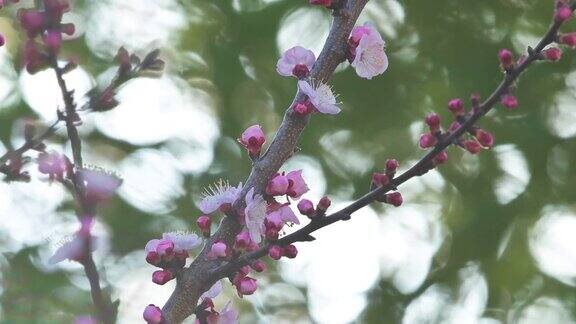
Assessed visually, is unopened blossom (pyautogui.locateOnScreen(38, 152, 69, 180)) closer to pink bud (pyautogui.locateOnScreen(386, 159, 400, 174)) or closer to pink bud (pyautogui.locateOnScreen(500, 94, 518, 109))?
pink bud (pyautogui.locateOnScreen(386, 159, 400, 174))

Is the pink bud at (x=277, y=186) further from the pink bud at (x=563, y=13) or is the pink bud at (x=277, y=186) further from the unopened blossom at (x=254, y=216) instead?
the pink bud at (x=563, y=13)

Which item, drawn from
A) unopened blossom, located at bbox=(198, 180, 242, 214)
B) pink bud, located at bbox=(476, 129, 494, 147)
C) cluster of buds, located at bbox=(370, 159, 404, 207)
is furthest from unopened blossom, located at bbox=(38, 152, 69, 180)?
pink bud, located at bbox=(476, 129, 494, 147)

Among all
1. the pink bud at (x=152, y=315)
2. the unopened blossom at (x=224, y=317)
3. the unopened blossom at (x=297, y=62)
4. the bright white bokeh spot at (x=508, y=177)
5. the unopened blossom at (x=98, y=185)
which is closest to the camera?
the unopened blossom at (x=98, y=185)

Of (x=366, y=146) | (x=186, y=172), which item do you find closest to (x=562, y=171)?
(x=366, y=146)

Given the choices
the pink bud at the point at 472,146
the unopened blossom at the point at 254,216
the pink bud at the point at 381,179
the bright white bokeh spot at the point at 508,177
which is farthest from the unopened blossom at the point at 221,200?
the bright white bokeh spot at the point at 508,177

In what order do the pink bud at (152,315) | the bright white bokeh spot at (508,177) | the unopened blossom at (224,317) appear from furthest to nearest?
1. the bright white bokeh spot at (508,177)
2. the unopened blossom at (224,317)
3. the pink bud at (152,315)

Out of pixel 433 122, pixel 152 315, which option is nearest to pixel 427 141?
pixel 433 122
